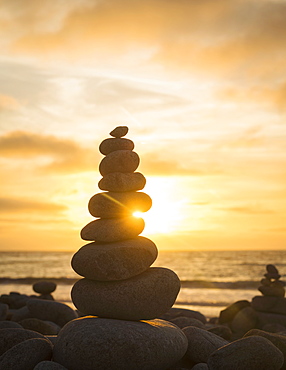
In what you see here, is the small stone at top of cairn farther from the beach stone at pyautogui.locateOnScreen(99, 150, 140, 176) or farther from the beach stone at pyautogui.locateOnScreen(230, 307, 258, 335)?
the beach stone at pyautogui.locateOnScreen(99, 150, 140, 176)

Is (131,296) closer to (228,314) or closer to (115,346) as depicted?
(115,346)

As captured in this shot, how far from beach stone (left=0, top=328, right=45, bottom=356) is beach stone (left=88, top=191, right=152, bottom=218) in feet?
9.62

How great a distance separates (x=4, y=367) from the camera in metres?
7.99

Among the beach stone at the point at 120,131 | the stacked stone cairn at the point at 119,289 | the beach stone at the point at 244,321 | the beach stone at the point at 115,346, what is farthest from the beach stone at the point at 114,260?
the beach stone at the point at 244,321

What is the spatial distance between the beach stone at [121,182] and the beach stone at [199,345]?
11.0 feet

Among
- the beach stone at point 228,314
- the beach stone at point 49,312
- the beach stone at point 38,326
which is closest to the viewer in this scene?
the beach stone at point 38,326

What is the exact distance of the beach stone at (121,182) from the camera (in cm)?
945

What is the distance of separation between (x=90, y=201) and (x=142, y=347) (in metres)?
3.23

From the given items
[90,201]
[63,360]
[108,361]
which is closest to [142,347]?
[108,361]

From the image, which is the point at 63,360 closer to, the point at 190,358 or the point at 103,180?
the point at 190,358

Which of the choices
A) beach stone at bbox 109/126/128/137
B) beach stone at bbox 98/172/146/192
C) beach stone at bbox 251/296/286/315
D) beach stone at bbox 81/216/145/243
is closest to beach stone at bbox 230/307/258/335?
beach stone at bbox 251/296/286/315

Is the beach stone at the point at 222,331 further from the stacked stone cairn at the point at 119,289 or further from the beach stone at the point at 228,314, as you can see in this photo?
the beach stone at the point at 228,314

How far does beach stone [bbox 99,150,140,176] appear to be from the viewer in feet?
31.7

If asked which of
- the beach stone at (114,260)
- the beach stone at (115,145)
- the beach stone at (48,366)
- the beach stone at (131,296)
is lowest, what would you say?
the beach stone at (48,366)
